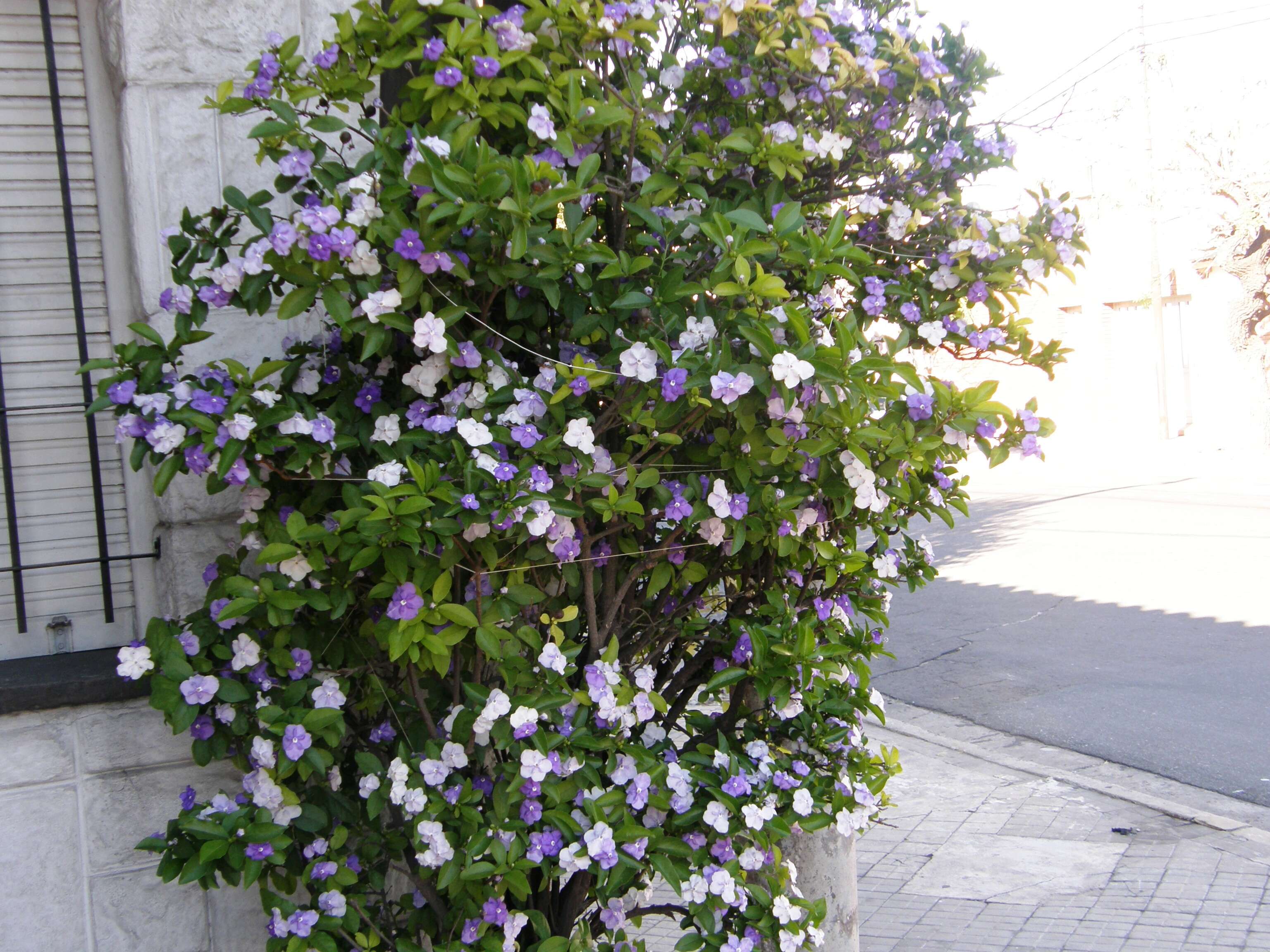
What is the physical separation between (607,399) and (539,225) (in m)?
0.37

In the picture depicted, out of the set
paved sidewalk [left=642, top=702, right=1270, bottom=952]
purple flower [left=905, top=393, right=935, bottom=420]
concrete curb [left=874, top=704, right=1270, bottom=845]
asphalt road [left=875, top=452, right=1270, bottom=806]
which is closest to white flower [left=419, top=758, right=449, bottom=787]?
purple flower [left=905, top=393, right=935, bottom=420]

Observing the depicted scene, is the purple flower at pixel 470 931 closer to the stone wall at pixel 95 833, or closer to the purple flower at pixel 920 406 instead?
the stone wall at pixel 95 833

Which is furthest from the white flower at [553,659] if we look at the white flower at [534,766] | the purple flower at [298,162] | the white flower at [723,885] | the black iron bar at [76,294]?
the black iron bar at [76,294]

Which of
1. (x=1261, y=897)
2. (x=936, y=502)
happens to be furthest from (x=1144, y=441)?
(x=936, y=502)

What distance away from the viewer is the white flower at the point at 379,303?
70.6 inches

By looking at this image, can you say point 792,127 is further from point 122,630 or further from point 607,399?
point 122,630

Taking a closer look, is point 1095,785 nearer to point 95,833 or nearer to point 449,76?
point 95,833

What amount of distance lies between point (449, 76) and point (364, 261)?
340 millimetres

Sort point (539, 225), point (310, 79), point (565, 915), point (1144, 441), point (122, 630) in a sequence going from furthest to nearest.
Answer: point (1144, 441) → point (122, 630) → point (565, 915) → point (310, 79) → point (539, 225)

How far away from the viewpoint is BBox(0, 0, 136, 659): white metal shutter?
2.65 meters

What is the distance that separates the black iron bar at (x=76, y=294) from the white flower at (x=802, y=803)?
1778 mm

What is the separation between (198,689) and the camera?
1.98 meters

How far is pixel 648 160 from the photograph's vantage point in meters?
2.13

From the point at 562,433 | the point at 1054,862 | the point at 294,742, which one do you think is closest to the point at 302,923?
the point at 294,742
